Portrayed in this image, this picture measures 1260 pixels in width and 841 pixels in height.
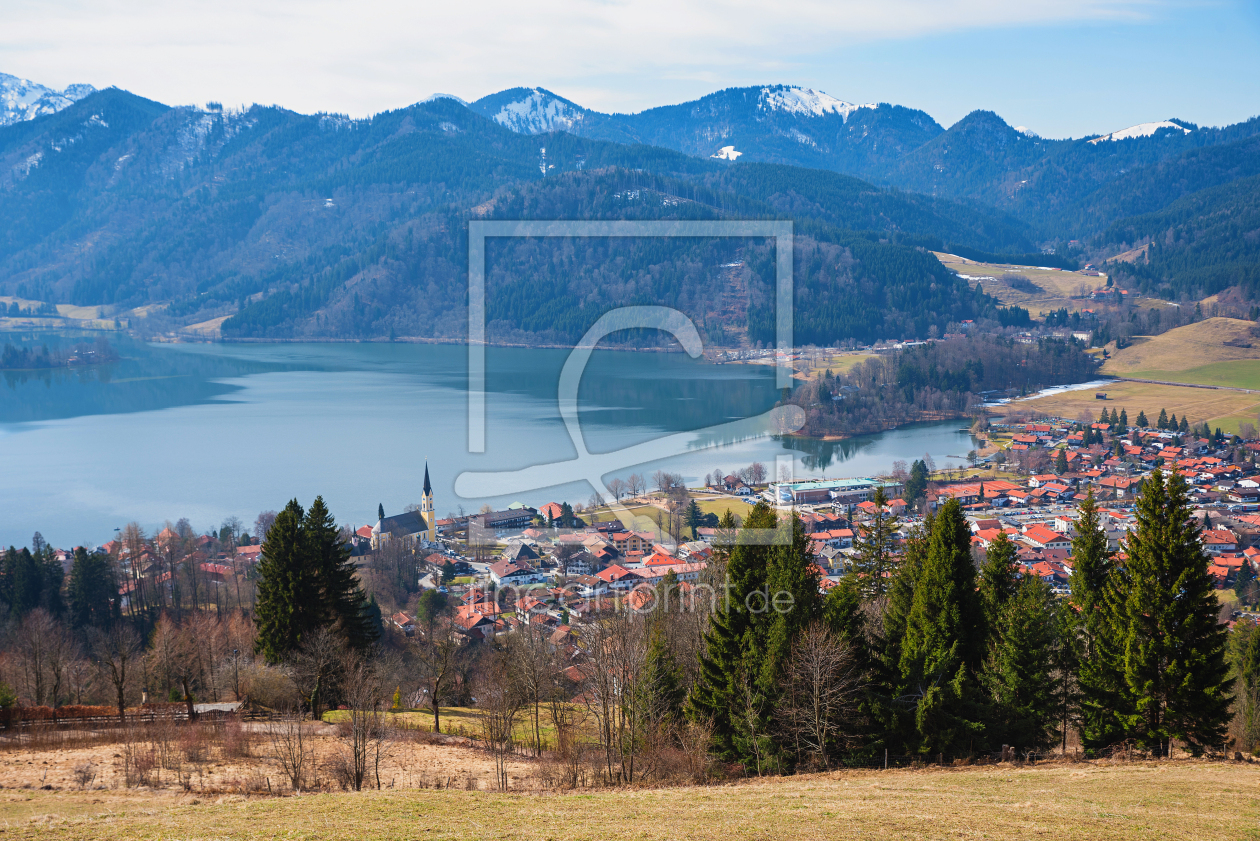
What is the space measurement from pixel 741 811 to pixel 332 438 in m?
45.3

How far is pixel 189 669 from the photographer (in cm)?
1370

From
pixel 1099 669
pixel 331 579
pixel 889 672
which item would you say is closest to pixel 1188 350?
pixel 1099 669

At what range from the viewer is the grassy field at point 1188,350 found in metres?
66.8

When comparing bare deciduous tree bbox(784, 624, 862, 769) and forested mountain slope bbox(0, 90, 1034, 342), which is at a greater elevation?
forested mountain slope bbox(0, 90, 1034, 342)

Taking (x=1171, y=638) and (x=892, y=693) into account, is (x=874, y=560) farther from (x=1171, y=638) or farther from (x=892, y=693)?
(x=1171, y=638)

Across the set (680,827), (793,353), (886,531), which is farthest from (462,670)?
(793,353)

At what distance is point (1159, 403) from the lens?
5441 cm

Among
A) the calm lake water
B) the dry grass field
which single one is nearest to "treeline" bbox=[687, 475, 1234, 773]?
the calm lake water

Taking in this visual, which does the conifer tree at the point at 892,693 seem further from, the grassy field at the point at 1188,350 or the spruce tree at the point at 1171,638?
the grassy field at the point at 1188,350

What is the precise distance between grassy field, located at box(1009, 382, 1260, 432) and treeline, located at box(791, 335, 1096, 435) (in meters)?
4.58

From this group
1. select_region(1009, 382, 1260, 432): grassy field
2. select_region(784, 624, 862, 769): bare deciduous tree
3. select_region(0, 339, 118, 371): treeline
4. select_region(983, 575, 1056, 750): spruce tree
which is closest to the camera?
select_region(784, 624, 862, 769): bare deciduous tree

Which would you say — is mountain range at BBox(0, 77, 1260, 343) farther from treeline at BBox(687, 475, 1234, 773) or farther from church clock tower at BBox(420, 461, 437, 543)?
treeline at BBox(687, 475, 1234, 773)

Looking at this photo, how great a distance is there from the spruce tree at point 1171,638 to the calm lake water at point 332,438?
87.1 feet

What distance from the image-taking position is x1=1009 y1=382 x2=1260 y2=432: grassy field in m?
49.2
